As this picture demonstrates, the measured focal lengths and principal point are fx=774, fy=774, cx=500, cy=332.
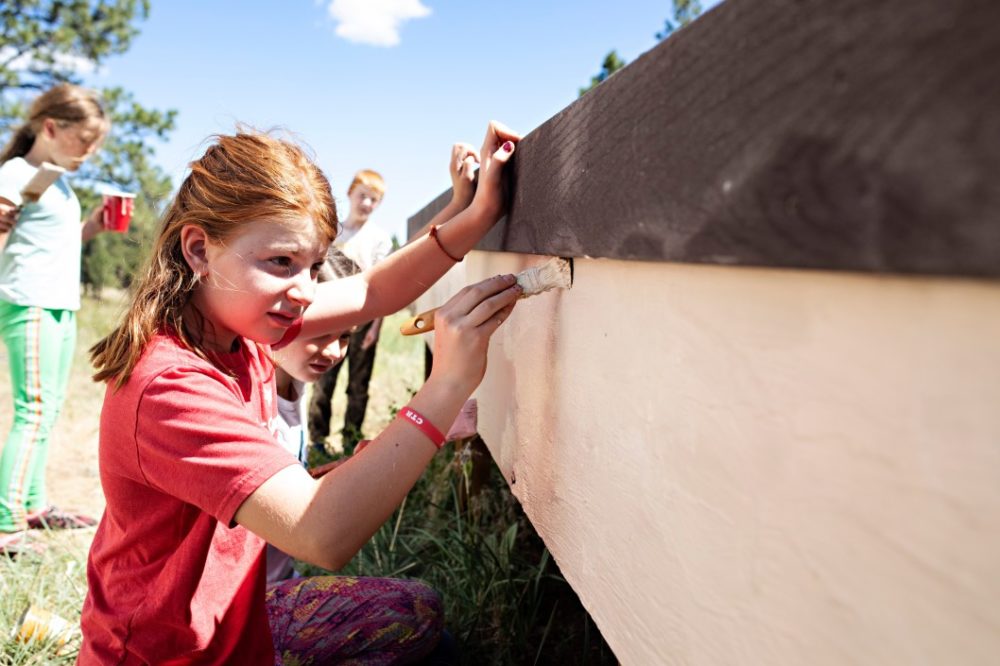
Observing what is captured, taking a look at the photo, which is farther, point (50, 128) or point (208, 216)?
point (50, 128)

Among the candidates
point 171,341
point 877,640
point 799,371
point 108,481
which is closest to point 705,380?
point 799,371

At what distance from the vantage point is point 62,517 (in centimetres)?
335

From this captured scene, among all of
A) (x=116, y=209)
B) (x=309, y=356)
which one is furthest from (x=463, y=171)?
(x=116, y=209)

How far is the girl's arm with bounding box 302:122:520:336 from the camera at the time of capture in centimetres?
152

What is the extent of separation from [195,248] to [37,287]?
6.89 ft

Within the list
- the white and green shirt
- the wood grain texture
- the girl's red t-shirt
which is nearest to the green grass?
the girl's red t-shirt

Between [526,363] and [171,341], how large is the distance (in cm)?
65

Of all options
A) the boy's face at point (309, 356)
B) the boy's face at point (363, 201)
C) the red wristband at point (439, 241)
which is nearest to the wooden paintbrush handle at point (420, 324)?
the red wristband at point (439, 241)

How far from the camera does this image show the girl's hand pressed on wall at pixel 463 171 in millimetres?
1723

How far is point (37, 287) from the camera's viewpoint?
10.4ft

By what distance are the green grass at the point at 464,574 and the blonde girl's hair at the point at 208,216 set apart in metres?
0.17

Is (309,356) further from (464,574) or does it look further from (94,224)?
(94,224)

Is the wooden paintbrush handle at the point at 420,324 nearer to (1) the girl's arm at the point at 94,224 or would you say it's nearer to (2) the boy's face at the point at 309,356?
(2) the boy's face at the point at 309,356

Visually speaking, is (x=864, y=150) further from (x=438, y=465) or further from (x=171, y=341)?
(x=438, y=465)
